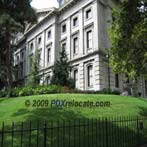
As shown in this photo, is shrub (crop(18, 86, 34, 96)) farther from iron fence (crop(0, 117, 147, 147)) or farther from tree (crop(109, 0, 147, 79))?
iron fence (crop(0, 117, 147, 147))

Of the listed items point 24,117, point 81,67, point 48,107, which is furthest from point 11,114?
point 81,67

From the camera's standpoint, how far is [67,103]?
1734 cm

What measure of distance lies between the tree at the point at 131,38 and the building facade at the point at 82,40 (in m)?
10.9

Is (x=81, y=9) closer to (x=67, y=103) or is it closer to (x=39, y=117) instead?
(x=67, y=103)

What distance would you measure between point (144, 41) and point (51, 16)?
26.6 metres

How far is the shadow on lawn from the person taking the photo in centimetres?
1044

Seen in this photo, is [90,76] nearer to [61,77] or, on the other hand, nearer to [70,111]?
[61,77]

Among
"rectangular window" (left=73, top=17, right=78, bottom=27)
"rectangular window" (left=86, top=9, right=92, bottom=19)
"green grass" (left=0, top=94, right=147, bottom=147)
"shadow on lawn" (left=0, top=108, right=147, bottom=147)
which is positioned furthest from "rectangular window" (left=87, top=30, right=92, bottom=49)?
"shadow on lawn" (left=0, top=108, right=147, bottom=147)

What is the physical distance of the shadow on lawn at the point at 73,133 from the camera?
10.4m

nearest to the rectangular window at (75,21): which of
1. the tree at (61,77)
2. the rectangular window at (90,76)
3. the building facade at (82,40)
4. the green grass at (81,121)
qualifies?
the building facade at (82,40)

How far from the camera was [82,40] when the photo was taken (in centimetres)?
3500

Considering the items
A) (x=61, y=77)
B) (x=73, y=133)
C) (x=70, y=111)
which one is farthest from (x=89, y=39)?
(x=73, y=133)

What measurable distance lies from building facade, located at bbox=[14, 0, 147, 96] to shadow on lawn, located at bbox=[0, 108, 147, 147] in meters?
16.8

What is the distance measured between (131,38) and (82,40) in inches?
697
